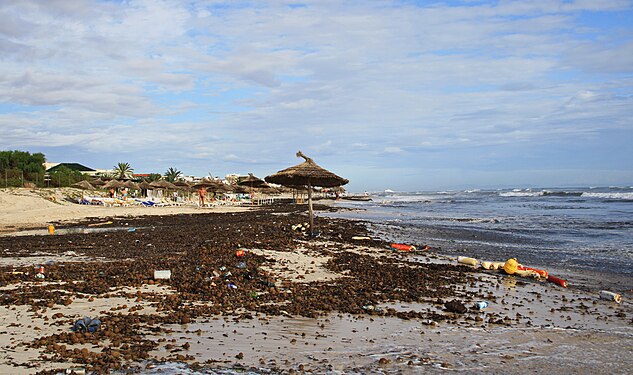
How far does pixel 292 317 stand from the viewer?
22.2 feet

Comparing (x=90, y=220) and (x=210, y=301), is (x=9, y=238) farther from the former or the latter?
(x=210, y=301)

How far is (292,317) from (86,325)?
2584 millimetres

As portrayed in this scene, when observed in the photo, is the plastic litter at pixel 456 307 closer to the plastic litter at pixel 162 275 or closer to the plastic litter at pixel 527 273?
the plastic litter at pixel 527 273

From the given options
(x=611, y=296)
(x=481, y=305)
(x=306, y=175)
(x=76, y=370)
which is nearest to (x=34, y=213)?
(x=306, y=175)

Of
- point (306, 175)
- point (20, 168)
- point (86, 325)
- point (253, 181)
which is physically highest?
point (20, 168)

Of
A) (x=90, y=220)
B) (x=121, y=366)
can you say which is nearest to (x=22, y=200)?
(x=90, y=220)

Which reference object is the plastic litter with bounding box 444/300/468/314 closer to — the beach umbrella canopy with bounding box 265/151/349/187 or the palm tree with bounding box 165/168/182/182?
the beach umbrella canopy with bounding box 265/151/349/187

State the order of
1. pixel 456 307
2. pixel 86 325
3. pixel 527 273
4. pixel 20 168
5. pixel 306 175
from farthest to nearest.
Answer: pixel 20 168, pixel 306 175, pixel 527 273, pixel 456 307, pixel 86 325

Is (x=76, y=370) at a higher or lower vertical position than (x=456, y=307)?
higher

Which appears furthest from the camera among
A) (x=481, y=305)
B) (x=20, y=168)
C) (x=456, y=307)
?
(x=20, y=168)

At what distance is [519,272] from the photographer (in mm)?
10867

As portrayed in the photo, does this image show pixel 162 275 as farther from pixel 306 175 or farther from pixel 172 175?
pixel 172 175

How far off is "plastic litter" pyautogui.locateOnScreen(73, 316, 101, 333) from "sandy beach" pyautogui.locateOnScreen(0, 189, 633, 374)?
0.53 feet

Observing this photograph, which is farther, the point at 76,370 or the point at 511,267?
the point at 511,267
